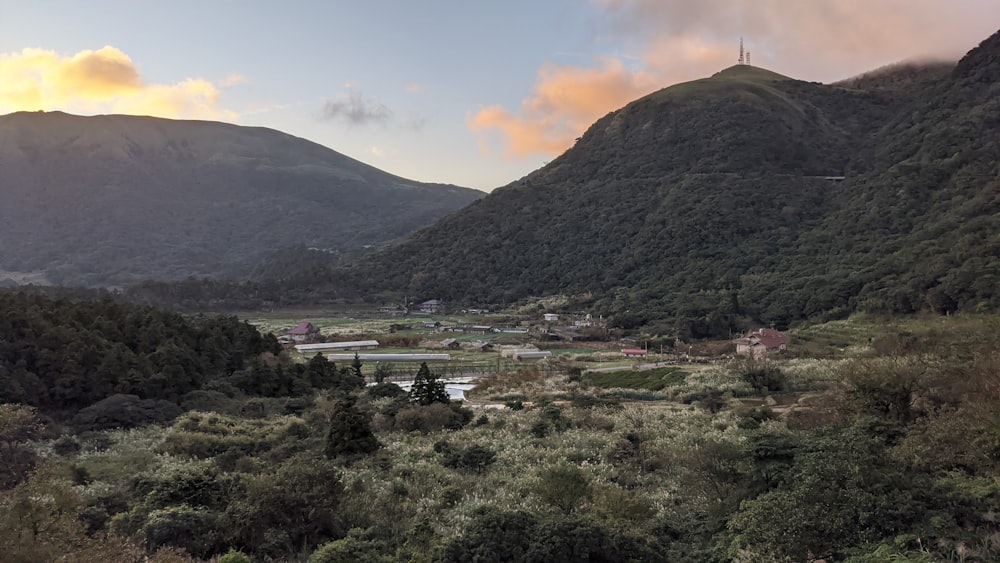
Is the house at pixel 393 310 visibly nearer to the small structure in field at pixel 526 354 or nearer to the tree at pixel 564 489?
the small structure in field at pixel 526 354

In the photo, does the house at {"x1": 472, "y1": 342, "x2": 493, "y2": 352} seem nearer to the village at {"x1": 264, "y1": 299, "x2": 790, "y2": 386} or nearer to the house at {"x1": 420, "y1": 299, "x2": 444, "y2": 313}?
the village at {"x1": 264, "y1": 299, "x2": 790, "y2": 386}

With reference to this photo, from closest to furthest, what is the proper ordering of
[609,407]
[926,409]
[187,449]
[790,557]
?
[790,557] → [926,409] → [187,449] → [609,407]

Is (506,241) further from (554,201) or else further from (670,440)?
(670,440)

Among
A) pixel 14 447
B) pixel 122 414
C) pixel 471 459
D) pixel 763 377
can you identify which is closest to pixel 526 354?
pixel 763 377

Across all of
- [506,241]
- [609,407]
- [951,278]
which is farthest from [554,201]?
[609,407]

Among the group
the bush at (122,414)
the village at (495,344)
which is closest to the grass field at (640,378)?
the village at (495,344)

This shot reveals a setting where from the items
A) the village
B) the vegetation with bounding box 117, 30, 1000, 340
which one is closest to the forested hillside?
the village

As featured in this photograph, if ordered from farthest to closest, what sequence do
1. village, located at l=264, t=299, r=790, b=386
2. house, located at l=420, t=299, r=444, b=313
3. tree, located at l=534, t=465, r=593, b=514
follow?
house, located at l=420, t=299, r=444, b=313 < village, located at l=264, t=299, r=790, b=386 < tree, located at l=534, t=465, r=593, b=514

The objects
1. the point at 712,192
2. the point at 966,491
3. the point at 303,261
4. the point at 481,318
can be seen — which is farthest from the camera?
the point at 303,261
